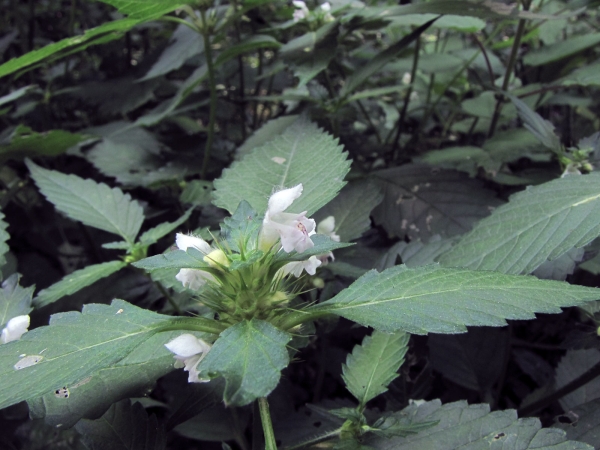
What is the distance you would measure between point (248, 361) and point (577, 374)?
795 millimetres

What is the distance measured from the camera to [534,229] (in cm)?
74

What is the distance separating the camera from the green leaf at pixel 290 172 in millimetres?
748

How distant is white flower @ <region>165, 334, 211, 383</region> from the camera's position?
1.83ft

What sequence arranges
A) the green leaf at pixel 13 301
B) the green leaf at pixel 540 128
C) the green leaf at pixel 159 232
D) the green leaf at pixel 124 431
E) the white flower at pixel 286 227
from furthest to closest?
the green leaf at pixel 540 128 < the green leaf at pixel 159 232 < the green leaf at pixel 13 301 < the green leaf at pixel 124 431 < the white flower at pixel 286 227

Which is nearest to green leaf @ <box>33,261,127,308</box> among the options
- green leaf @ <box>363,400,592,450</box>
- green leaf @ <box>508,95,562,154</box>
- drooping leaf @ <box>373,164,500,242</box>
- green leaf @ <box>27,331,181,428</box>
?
green leaf @ <box>27,331,181,428</box>

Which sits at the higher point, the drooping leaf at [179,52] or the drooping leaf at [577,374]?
the drooping leaf at [179,52]

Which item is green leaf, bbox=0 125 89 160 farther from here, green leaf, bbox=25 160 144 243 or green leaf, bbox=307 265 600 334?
green leaf, bbox=307 265 600 334

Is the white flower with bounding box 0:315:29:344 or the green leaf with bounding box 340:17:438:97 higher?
the green leaf with bounding box 340:17:438:97

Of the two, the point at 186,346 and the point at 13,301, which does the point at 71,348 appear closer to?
the point at 186,346

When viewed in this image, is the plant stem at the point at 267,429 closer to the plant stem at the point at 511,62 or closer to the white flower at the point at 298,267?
the white flower at the point at 298,267

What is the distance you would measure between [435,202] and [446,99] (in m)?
0.96

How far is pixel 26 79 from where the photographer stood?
2.19 m

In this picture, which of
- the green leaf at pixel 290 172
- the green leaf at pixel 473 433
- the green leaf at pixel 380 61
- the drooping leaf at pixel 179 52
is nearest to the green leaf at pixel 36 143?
the drooping leaf at pixel 179 52

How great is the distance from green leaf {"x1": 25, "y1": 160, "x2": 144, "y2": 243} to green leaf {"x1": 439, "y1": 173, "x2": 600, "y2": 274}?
606mm
